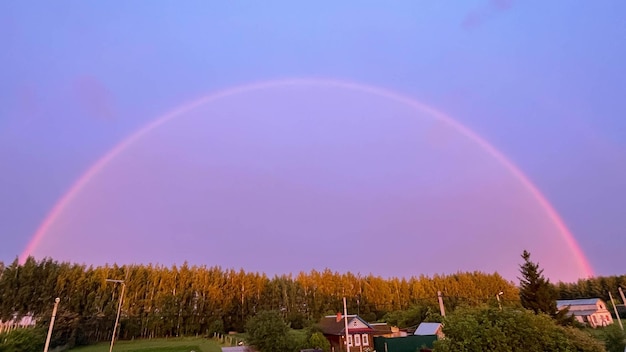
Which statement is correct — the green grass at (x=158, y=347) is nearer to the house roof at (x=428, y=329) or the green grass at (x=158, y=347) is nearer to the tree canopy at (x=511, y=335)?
the house roof at (x=428, y=329)

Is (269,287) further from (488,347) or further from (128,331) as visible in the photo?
(488,347)

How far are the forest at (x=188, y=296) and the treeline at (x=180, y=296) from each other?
3.9 inches

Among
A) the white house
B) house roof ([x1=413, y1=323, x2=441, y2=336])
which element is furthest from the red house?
the white house

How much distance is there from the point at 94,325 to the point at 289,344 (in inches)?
1036

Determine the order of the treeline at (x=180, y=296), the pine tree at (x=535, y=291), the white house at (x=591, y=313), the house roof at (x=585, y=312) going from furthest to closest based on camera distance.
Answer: the house roof at (x=585, y=312), the white house at (x=591, y=313), the treeline at (x=180, y=296), the pine tree at (x=535, y=291)

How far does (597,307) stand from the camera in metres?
50.7

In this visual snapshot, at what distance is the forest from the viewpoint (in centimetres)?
4191

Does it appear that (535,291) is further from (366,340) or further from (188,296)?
(188,296)

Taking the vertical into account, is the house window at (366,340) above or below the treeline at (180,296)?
below

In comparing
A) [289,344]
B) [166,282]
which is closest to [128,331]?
[166,282]

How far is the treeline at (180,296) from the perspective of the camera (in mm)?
41875

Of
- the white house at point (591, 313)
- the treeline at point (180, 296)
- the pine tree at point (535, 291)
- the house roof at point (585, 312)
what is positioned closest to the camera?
the pine tree at point (535, 291)

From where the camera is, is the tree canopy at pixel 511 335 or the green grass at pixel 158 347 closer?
the tree canopy at pixel 511 335

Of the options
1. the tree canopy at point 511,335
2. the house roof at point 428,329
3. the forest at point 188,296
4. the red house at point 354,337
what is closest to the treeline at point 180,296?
the forest at point 188,296
